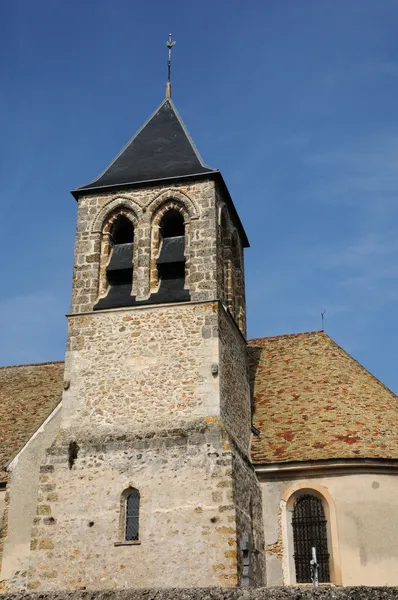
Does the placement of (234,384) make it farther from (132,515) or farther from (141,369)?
(132,515)

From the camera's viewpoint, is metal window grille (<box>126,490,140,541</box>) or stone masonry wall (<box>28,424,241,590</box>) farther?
A: metal window grille (<box>126,490,140,541</box>)

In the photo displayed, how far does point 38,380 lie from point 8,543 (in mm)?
6032

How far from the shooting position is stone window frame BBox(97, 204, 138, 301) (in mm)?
15867

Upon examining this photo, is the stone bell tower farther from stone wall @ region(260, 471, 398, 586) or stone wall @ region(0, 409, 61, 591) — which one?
stone wall @ region(0, 409, 61, 591)

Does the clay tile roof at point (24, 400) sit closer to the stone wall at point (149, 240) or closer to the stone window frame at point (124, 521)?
the stone wall at point (149, 240)

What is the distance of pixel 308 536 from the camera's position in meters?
14.3

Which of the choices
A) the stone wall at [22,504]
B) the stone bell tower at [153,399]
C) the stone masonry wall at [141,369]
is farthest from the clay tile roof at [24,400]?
the stone bell tower at [153,399]

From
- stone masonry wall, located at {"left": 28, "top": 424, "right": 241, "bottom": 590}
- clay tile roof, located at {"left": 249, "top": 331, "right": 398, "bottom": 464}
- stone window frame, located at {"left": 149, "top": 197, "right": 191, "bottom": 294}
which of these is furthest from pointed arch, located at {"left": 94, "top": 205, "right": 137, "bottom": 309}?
clay tile roof, located at {"left": 249, "top": 331, "right": 398, "bottom": 464}

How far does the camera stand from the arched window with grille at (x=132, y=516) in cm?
1312

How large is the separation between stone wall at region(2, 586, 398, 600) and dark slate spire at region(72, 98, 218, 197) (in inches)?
454

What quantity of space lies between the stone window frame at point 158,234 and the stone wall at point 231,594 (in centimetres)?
967

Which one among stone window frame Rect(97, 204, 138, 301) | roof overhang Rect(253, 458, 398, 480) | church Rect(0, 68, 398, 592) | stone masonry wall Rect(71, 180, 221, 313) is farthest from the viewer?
stone window frame Rect(97, 204, 138, 301)

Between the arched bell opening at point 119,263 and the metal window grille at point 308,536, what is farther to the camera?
the arched bell opening at point 119,263

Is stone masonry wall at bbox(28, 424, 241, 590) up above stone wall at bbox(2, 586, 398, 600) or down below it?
→ above
